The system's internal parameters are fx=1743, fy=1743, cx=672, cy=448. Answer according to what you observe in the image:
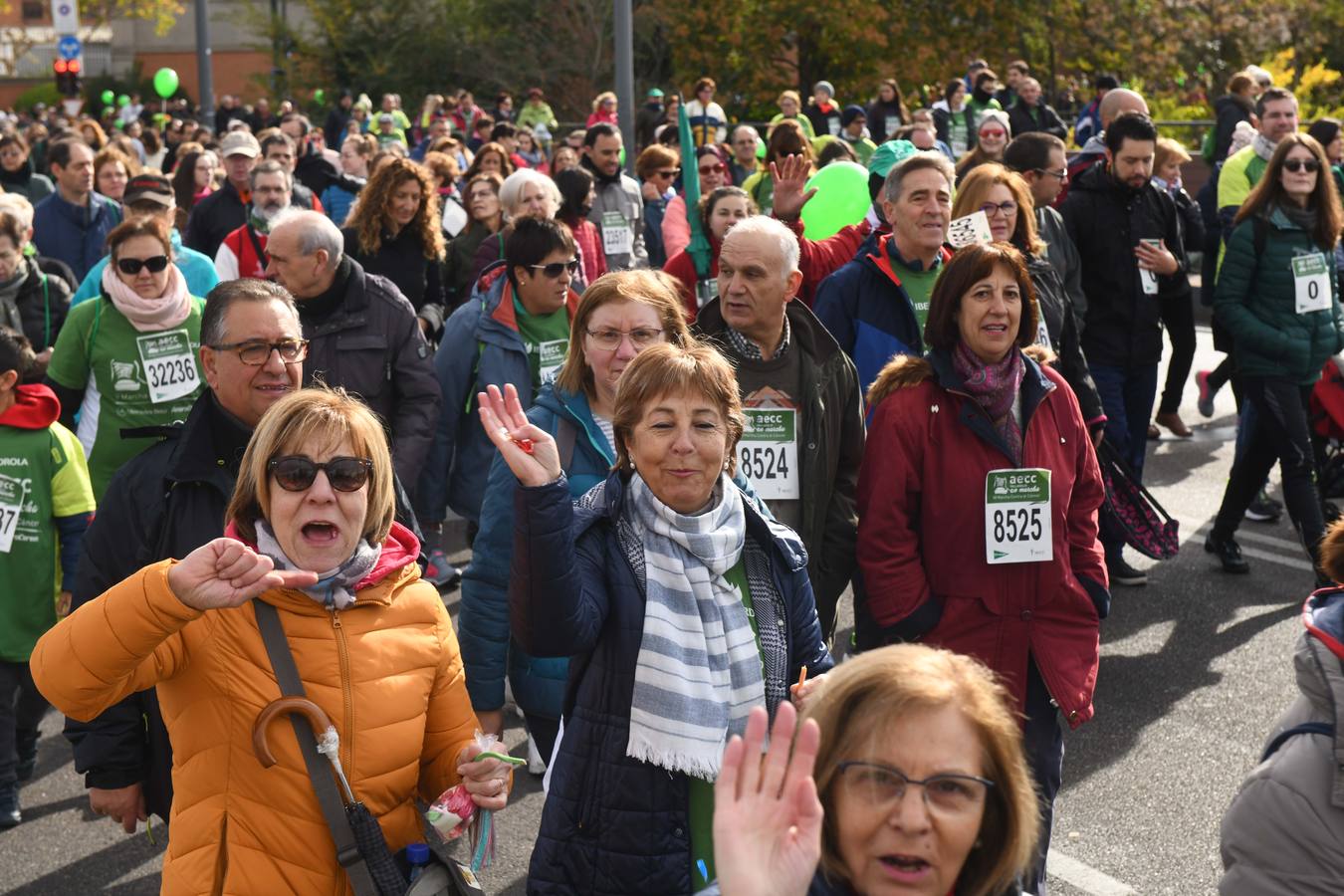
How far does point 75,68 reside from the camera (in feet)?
87.1

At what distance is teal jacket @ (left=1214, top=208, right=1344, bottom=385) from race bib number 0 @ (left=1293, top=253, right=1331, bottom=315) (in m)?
0.02

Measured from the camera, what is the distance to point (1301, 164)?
794cm

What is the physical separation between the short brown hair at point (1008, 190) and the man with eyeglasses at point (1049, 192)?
95cm

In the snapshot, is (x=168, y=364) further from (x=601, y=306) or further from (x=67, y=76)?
(x=67, y=76)

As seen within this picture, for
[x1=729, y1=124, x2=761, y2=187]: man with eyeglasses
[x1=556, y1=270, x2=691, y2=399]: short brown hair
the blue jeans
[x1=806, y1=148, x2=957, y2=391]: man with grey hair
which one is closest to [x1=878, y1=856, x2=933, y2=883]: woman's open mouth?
[x1=556, y1=270, x2=691, y2=399]: short brown hair

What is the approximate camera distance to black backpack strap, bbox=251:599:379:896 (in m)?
3.29

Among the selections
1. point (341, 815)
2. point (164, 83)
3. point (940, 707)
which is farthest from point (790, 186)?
point (164, 83)

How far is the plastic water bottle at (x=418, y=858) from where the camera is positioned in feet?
10.9

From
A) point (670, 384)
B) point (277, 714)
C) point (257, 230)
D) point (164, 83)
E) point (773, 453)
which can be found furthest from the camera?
point (164, 83)

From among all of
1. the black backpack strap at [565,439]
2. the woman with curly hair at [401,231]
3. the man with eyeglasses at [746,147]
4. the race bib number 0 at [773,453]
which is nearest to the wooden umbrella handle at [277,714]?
the black backpack strap at [565,439]

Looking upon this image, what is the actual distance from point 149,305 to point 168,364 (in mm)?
235

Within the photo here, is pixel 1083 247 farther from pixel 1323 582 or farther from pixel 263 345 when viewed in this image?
pixel 263 345

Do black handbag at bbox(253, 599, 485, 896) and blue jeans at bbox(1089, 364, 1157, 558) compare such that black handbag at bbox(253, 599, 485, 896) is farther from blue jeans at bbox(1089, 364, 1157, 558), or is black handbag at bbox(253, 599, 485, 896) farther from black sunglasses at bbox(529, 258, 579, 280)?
blue jeans at bbox(1089, 364, 1157, 558)

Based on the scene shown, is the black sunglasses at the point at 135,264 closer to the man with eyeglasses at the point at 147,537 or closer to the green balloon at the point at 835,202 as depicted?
the man with eyeglasses at the point at 147,537
